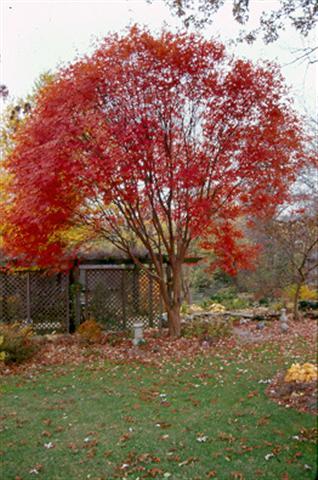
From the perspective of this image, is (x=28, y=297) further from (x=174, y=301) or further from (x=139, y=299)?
(x=174, y=301)

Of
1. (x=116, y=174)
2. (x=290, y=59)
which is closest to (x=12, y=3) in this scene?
(x=116, y=174)

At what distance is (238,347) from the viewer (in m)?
7.57

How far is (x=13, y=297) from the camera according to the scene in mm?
11023

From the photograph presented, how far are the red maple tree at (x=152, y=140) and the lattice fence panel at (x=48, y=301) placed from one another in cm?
222

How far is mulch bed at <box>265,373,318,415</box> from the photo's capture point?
11.8 feet

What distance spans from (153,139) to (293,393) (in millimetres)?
5360

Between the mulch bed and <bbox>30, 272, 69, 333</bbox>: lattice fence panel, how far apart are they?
679 cm

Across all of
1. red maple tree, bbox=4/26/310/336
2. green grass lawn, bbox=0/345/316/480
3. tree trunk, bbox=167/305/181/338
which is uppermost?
red maple tree, bbox=4/26/310/336

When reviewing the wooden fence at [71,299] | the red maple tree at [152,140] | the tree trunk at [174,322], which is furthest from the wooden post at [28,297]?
the tree trunk at [174,322]

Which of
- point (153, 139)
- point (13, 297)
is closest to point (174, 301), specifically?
point (153, 139)

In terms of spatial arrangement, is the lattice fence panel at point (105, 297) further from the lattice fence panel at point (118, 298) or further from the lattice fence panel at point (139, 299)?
the lattice fence panel at point (139, 299)

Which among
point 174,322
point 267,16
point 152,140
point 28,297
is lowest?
point 174,322

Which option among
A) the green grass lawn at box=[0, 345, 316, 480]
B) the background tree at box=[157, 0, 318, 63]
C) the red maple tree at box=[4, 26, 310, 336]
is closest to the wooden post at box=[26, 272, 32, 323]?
the red maple tree at box=[4, 26, 310, 336]

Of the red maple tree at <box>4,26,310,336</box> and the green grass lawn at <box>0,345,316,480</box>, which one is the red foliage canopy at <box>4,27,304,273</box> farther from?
the green grass lawn at <box>0,345,316,480</box>
